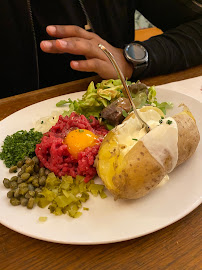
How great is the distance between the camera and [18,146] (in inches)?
64.8

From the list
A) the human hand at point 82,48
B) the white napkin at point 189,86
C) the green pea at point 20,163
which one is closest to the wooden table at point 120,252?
the green pea at point 20,163

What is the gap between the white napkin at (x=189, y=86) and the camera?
2.19 m

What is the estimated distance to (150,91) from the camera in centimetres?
202

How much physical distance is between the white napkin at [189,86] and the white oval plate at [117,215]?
2.89 ft

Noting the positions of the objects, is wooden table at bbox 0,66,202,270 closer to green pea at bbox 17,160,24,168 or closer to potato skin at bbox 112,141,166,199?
potato skin at bbox 112,141,166,199

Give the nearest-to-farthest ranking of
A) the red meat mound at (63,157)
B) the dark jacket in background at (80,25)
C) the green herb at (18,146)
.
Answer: the red meat mound at (63,157)
the green herb at (18,146)
the dark jacket in background at (80,25)

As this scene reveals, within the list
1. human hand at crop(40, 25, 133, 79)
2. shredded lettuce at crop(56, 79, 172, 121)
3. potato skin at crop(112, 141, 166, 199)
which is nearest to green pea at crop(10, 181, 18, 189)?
potato skin at crop(112, 141, 166, 199)

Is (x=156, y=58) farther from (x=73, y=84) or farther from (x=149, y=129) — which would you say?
(x=149, y=129)

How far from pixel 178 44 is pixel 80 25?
3.26 ft

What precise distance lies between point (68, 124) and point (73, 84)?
766mm

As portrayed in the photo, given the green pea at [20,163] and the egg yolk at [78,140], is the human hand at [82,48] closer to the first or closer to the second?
the egg yolk at [78,140]

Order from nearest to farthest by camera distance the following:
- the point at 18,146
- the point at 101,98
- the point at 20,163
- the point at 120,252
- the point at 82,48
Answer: the point at 120,252, the point at 20,163, the point at 18,146, the point at 101,98, the point at 82,48

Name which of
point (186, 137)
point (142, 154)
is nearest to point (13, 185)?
point (142, 154)

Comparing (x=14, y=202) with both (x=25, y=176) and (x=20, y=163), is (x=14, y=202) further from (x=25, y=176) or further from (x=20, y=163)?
(x=20, y=163)
